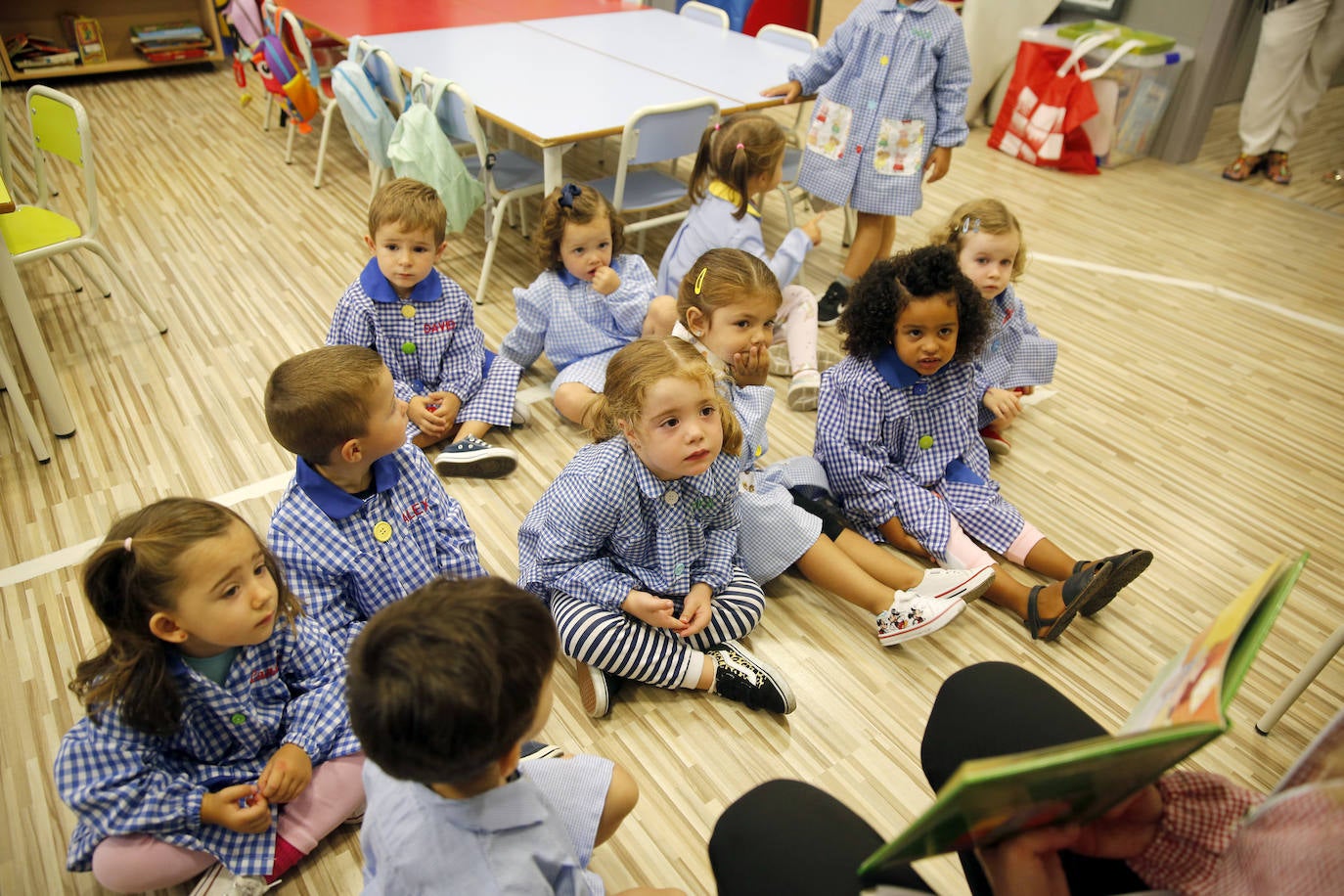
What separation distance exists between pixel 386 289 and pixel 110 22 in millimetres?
4330

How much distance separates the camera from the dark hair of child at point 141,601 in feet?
3.57

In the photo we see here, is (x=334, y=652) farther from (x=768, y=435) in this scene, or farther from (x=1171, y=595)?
(x=1171, y=595)

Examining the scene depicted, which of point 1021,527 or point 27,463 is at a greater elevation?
point 1021,527

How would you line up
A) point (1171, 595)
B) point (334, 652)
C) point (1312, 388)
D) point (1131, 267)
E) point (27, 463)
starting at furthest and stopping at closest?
point (1131, 267), point (1312, 388), point (27, 463), point (1171, 595), point (334, 652)

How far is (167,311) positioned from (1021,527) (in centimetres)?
268

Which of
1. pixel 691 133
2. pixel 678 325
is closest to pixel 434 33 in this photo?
pixel 691 133

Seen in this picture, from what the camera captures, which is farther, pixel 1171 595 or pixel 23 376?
pixel 23 376

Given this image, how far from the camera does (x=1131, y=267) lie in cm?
348

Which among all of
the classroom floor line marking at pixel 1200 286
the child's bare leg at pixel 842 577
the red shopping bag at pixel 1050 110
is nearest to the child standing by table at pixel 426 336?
the child's bare leg at pixel 842 577

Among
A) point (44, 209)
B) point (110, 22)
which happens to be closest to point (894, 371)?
point (44, 209)

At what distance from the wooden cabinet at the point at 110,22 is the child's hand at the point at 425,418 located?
416 cm

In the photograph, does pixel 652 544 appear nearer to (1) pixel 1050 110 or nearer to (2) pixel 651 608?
(2) pixel 651 608

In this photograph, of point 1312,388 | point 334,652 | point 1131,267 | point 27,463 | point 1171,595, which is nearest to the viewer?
point 334,652

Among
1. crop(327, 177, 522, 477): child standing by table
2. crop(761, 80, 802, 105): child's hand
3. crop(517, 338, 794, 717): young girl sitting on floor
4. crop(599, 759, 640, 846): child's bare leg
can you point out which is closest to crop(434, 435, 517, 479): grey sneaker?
crop(327, 177, 522, 477): child standing by table
